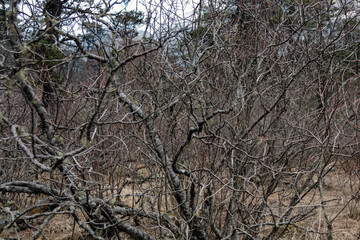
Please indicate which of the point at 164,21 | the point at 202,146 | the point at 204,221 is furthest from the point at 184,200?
the point at 164,21

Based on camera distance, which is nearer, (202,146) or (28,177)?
(202,146)

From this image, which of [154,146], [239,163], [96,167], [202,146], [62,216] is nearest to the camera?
[154,146]

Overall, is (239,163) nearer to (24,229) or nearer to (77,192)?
(77,192)

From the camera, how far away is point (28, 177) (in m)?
5.07

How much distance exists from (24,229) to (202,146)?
299 centimetres

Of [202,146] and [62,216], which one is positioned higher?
[202,146]

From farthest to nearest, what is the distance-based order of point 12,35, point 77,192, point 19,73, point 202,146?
point 202,146
point 77,192
point 12,35
point 19,73

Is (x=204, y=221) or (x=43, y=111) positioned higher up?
(x=43, y=111)

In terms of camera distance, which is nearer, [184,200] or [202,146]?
[184,200]

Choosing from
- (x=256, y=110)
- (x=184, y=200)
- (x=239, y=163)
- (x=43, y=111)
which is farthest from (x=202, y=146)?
(x=43, y=111)

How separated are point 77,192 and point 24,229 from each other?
2642mm

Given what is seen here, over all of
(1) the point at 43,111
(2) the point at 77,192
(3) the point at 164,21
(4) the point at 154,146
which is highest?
(3) the point at 164,21

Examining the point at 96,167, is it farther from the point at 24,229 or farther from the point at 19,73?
the point at 19,73

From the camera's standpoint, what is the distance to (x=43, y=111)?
295 cm
